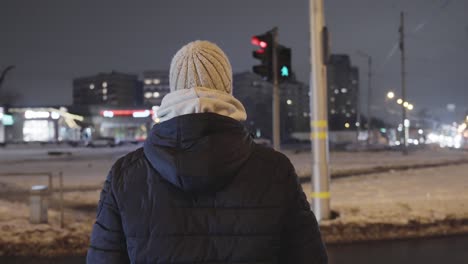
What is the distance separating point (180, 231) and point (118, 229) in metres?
0.25

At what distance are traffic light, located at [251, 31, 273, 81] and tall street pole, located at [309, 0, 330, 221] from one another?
0.84 metres

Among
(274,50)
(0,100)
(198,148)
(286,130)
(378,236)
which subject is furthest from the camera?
(286,130)

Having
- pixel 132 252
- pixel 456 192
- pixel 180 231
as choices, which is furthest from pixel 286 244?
pixel 456 192

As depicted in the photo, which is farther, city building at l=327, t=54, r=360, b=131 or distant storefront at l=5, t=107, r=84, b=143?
city building at l=327, t=54, r=360, b=131

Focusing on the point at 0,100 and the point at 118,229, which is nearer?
the point at 118,229

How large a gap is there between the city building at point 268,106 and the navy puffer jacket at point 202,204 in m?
75.3

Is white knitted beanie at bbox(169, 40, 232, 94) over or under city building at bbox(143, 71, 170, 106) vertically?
under

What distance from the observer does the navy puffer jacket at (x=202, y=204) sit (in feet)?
5.44

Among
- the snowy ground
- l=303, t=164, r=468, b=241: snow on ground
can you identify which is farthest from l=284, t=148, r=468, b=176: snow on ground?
the snowy ground

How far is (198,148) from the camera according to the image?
1.66 metres

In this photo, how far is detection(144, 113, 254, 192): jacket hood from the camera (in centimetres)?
164

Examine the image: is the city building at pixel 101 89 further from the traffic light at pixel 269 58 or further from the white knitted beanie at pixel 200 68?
the white knitted beanie at pixel 200 68

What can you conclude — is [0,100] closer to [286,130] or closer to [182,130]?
[286,130]

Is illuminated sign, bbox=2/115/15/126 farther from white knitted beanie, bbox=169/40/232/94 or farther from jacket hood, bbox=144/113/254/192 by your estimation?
jacket hood, bbox=144/113/254/192
